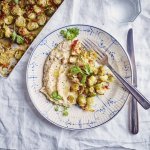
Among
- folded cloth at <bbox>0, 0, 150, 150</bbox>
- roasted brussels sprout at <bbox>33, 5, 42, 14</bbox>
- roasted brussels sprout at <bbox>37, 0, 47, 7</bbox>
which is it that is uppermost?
roasted brussels sprout at <bbox>37, 0, 47, 7</bbox>

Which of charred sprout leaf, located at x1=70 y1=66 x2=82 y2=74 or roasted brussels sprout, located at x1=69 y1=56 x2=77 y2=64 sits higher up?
roasted brussels sprout, located at x1=69 y1=56 x2=77 y2=64

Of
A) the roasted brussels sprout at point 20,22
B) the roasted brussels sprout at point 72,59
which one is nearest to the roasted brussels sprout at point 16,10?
the roasted brussels sprout at point 20,22

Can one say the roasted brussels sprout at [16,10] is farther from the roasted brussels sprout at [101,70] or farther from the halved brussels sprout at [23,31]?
the roasted brussels sprout at [101,70]

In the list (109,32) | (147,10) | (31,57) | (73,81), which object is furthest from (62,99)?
(147,10)

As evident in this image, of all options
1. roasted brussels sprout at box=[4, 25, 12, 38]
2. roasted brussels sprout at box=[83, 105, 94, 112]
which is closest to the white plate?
roasted brussels sprout at box=[83, 105, 94, 112]

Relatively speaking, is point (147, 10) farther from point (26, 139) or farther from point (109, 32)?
point (26, 139)

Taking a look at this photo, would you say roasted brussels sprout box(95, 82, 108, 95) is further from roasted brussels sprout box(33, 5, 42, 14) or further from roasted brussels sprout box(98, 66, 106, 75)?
roasted brussels sprout box(33, 5, 42, 14)
